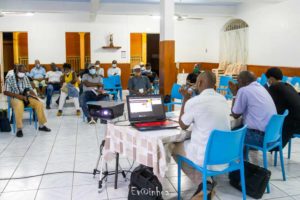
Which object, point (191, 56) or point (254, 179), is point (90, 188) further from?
point (191, 56)

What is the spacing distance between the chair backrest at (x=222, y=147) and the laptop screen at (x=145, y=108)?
805 mm

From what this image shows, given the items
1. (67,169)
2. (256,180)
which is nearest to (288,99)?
(256,180)

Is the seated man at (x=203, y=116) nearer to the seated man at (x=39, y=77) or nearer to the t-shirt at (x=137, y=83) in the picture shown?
the t-shirt at (x=137, y=83)

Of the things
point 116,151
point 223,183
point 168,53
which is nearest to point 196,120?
point 116,151

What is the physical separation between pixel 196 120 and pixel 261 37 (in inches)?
306

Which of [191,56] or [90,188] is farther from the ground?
[191,56]

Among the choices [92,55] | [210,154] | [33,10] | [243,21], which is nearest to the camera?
[210,154]

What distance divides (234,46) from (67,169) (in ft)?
28.2

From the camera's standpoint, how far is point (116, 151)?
309 centimetres

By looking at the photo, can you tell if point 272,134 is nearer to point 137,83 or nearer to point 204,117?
point 204,117

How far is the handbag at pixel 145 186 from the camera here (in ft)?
8.86

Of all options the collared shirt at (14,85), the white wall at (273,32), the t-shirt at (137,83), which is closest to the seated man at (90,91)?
the t-shirt at (137,83)

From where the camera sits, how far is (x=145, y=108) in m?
3.16

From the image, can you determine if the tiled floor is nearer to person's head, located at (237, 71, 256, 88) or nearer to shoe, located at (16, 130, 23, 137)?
shoe, located at (16, 130, 23, 137)
